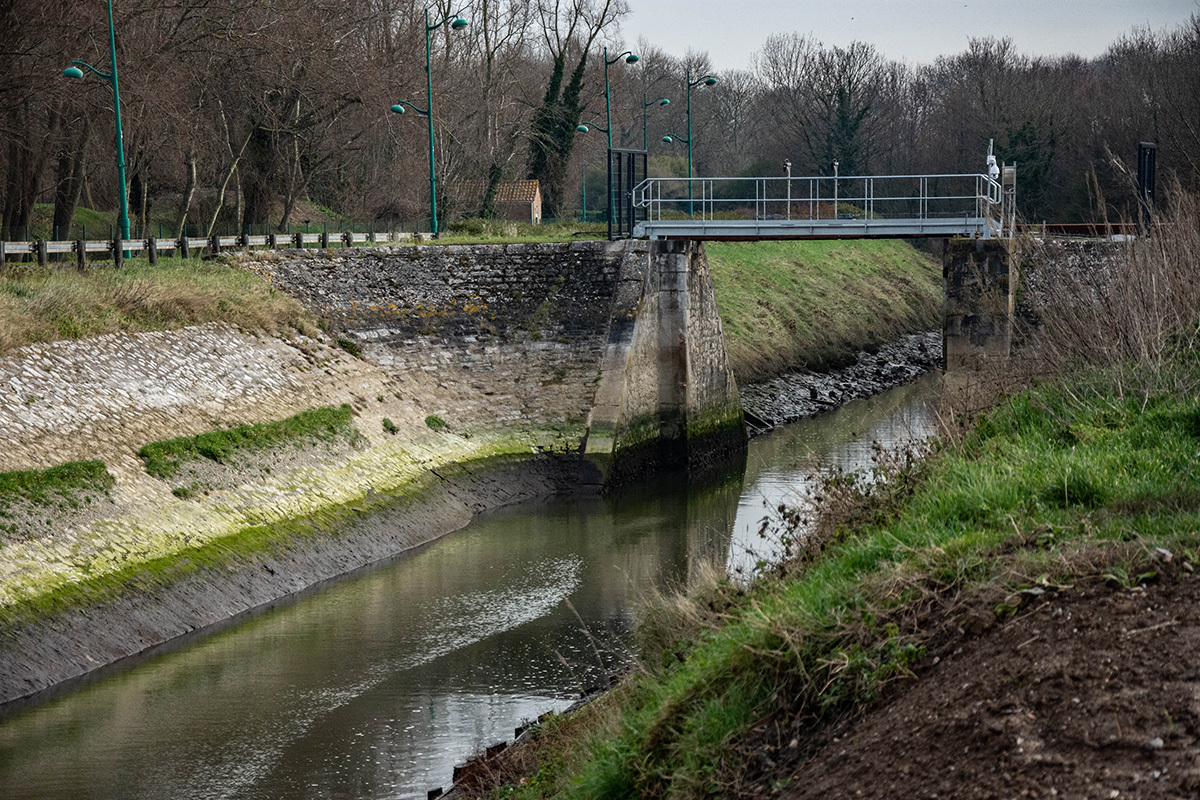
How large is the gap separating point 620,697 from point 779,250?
3921 centimetres

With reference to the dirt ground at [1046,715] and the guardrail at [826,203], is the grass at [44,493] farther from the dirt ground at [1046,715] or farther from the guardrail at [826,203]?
the guardrail at [826,203]

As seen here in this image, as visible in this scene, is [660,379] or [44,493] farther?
[660,379]

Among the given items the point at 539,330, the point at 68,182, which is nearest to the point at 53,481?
the point at 539,330

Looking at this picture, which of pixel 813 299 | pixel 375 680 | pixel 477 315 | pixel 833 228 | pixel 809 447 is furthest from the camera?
pixel 813 299

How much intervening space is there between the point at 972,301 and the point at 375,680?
16188mm

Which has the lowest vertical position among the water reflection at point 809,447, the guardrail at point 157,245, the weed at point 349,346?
the water reflection at point 809,447

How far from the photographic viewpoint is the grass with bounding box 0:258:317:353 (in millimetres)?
19375

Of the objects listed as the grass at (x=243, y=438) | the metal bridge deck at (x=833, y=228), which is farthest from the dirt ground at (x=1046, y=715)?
the metal bridge deck at (x=833, y=228)

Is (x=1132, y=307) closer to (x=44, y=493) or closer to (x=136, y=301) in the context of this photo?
(x=44, y=493)

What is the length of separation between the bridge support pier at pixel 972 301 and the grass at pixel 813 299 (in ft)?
27.7

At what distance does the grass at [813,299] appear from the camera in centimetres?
3619

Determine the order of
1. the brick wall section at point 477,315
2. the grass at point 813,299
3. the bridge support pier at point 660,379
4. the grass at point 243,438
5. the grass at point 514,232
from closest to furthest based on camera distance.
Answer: the grass at point 243,438
the bridge support pier at point 660,379
the brick wall section at point 477,315
the grass at point 514,232
the grass at point 813,299

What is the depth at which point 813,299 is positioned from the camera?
140 feet

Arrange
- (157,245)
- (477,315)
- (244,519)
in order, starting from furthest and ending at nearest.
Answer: (477,315), (157,245), (244,519)
